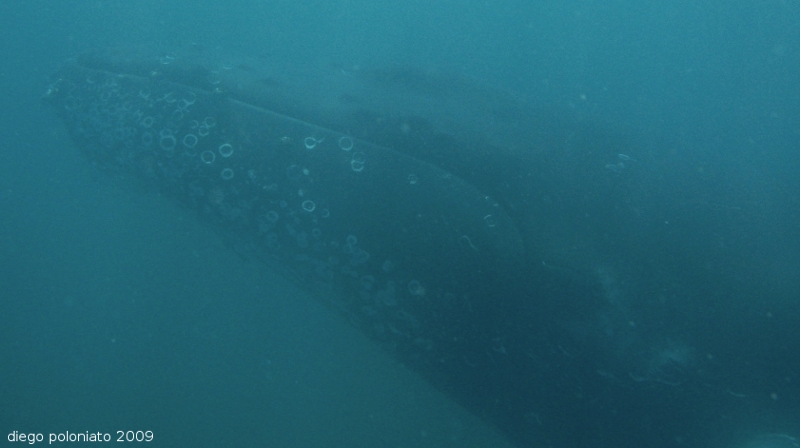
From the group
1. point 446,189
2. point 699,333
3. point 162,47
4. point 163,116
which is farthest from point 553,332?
point 162,47

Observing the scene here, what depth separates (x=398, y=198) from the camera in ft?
17.4

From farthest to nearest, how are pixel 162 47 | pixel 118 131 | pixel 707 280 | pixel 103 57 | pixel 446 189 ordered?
pixel 162 47 → pixel 103 57 → pixel 118 131 → pixel 446 189 → pixel 707 280

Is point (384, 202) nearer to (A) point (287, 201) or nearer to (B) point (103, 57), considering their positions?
(A) point (287, 201)

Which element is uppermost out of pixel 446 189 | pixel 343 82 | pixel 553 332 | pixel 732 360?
pixel 343 82

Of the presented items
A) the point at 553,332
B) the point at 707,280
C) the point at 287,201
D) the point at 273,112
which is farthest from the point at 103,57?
the point at 707,280

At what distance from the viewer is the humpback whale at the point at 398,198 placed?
4.89 m

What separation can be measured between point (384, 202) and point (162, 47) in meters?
4.88

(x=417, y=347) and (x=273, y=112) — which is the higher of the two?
(x=273, y=112)

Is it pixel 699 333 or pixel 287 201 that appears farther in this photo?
pixel 287 201

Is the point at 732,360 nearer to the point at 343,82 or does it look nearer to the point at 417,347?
the point at 417,347

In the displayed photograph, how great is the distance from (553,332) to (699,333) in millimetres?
1264

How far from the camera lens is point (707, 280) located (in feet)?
15.0

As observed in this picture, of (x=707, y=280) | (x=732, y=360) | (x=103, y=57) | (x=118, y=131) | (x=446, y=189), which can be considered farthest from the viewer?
(x=103, y=57)

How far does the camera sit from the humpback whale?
4.89 meters
